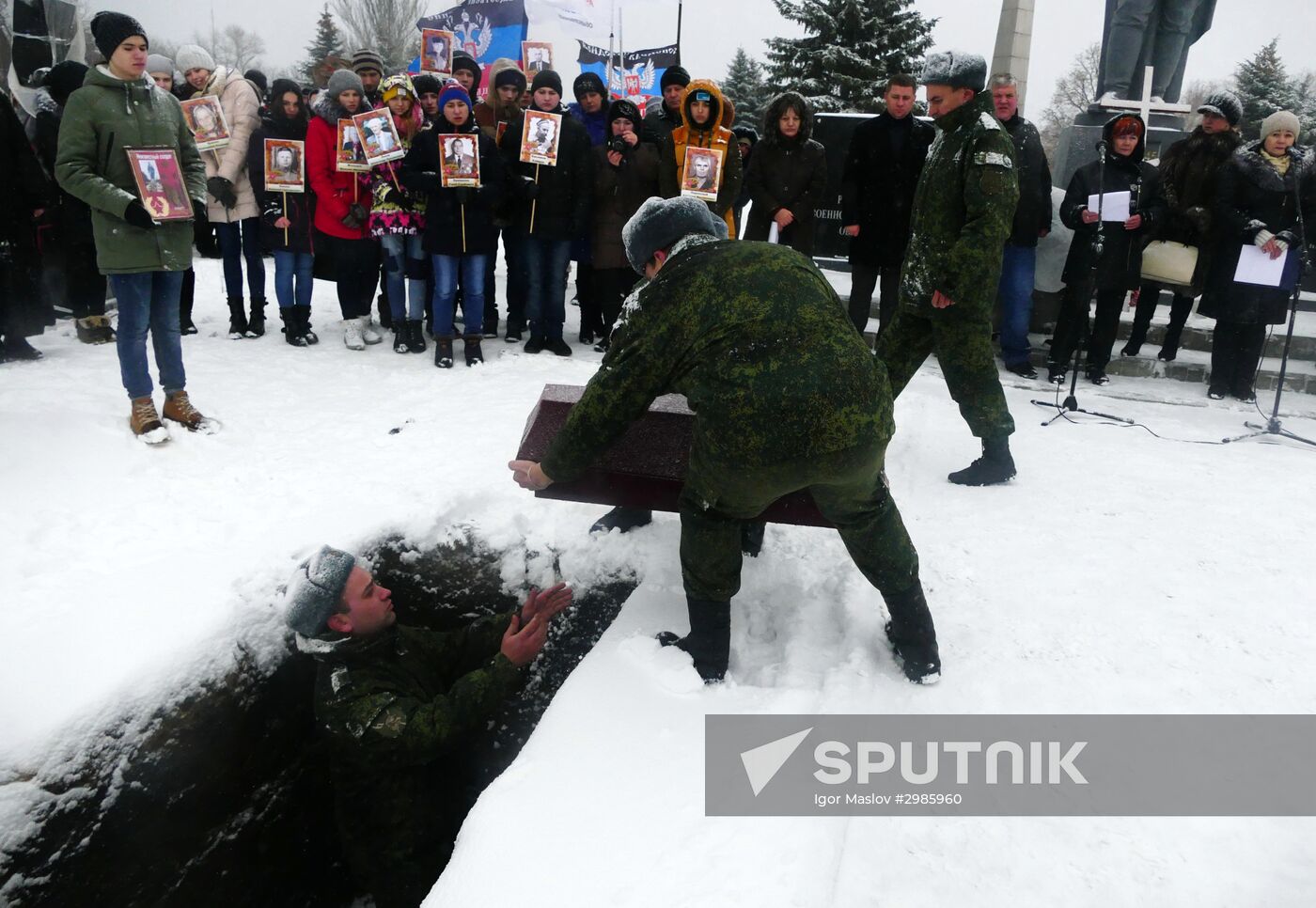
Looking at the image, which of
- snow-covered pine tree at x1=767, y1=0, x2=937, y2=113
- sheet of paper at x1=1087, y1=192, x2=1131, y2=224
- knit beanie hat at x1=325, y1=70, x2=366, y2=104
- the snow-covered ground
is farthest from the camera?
snow-covered pine tree at x1=767, y1=0, x2=937, y2=113

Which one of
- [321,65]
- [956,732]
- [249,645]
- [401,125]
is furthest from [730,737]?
[321,65]

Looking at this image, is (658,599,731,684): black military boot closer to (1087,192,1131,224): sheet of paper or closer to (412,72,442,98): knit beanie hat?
(1087,192,1131,224): sheet of paper

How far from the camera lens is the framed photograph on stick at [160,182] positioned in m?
4.23

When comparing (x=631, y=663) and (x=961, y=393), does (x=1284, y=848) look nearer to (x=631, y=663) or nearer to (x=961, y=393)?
(x=631, y=663)

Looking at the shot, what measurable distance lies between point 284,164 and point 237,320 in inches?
55.0

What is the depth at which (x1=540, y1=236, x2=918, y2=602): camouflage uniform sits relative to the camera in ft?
7.72

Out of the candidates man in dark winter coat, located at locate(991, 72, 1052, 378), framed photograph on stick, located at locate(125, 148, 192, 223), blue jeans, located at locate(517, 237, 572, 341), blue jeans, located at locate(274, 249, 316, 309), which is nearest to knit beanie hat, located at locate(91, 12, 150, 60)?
framed photograph on stick, located at locate(125, 148, 192, 223)

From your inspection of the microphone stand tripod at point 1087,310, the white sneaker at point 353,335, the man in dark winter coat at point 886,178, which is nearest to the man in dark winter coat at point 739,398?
the microphone stand tripod at point 1087,310

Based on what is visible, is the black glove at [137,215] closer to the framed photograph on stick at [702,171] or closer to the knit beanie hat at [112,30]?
the knit beanie hat at [112,30]

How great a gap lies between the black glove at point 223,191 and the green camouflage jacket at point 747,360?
5.31 m

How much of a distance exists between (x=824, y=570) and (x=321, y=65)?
9620 millimetres

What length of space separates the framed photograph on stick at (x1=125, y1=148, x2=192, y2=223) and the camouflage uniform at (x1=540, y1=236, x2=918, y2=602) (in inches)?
120

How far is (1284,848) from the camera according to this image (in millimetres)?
2145

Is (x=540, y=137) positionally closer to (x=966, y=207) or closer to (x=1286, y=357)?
(x=966, y=207)
